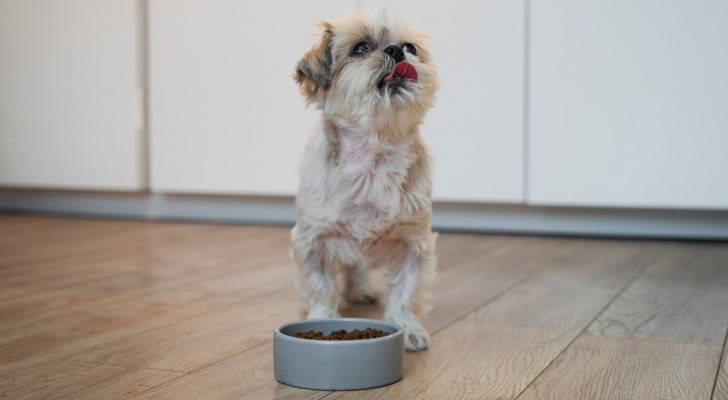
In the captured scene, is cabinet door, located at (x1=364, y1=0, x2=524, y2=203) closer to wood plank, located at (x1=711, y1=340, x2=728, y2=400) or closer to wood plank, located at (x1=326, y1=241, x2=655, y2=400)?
wood plank, located at (x1=326, y1=241, x2=655, y2=400)

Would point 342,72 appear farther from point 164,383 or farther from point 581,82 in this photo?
point 581,82

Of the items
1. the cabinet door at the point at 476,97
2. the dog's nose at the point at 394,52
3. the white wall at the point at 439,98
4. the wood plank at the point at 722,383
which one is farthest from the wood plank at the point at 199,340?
the cabinet door at the point at 476,97

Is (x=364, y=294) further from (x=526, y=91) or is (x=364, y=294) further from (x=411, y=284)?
(x=526, y=91)

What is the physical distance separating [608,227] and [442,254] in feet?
2.41

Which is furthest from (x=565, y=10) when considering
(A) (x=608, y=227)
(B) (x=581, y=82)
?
(A) (x=608, y=227)

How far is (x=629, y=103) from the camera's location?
2.79m

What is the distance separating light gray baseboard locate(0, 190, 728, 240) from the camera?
9.58 feet

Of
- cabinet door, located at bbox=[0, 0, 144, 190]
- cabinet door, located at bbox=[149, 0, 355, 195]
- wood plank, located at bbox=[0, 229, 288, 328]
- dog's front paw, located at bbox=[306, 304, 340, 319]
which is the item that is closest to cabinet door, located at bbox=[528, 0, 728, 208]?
cabinet door, located at bbox=[149, 0, 355, 195]

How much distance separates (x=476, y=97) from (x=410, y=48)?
1528 millimetres

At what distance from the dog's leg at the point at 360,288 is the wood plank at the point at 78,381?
66 cm

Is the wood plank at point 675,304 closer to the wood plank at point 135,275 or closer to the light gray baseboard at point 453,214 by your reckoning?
the light gray baseboard at point 453,214

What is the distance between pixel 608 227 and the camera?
9.85 ft

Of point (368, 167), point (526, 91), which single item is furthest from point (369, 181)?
point (526, 91)

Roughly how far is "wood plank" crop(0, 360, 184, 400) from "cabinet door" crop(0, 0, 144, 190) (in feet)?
7.57
